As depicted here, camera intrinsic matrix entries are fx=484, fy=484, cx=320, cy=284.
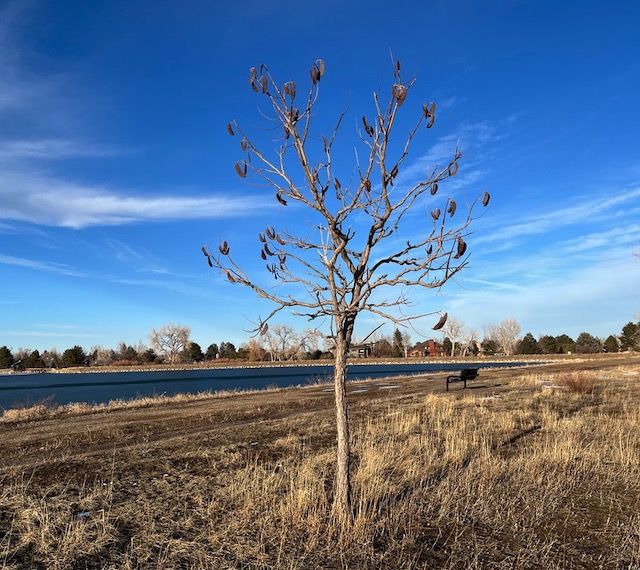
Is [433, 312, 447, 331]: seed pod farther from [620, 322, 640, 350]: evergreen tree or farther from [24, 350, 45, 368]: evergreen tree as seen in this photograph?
[24, 350, 45, 368]: evergreen tree

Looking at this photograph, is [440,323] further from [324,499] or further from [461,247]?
[324,499]

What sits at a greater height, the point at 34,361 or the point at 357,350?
the point at 34,361

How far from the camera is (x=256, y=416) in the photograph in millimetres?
16047

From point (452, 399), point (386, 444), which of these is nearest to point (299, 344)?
point (386, 444)

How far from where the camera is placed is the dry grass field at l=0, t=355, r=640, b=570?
15.3 ft

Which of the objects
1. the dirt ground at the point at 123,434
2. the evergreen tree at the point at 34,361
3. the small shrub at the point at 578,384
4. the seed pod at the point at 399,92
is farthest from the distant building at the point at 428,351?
the seed pod at the point at 399,92

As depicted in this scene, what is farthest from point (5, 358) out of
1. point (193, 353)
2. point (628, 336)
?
point (628, 336)

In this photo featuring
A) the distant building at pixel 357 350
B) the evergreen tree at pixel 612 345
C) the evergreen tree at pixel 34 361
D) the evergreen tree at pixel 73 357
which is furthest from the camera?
the evergreen tree at pixel 34 361

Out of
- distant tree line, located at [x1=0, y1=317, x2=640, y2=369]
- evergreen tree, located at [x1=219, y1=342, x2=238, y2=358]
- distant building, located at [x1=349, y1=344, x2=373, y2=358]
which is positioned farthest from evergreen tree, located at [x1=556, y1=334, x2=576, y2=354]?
distant building, located at [x1=349, y1=344, x2=373, y2=358]

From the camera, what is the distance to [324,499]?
5.80m

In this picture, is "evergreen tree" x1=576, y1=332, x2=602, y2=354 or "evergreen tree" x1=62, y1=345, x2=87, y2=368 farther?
"evergreen tree" x1=62, y1=345, x2=87, y2=368

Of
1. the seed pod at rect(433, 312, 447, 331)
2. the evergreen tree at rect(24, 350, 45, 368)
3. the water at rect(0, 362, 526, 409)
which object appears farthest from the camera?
the evergreen tree at rect(24, 350, 45, 368)

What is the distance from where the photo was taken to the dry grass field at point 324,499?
4652mm

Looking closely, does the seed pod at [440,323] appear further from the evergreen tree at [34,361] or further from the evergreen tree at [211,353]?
the evergreen tree at [34,361]
